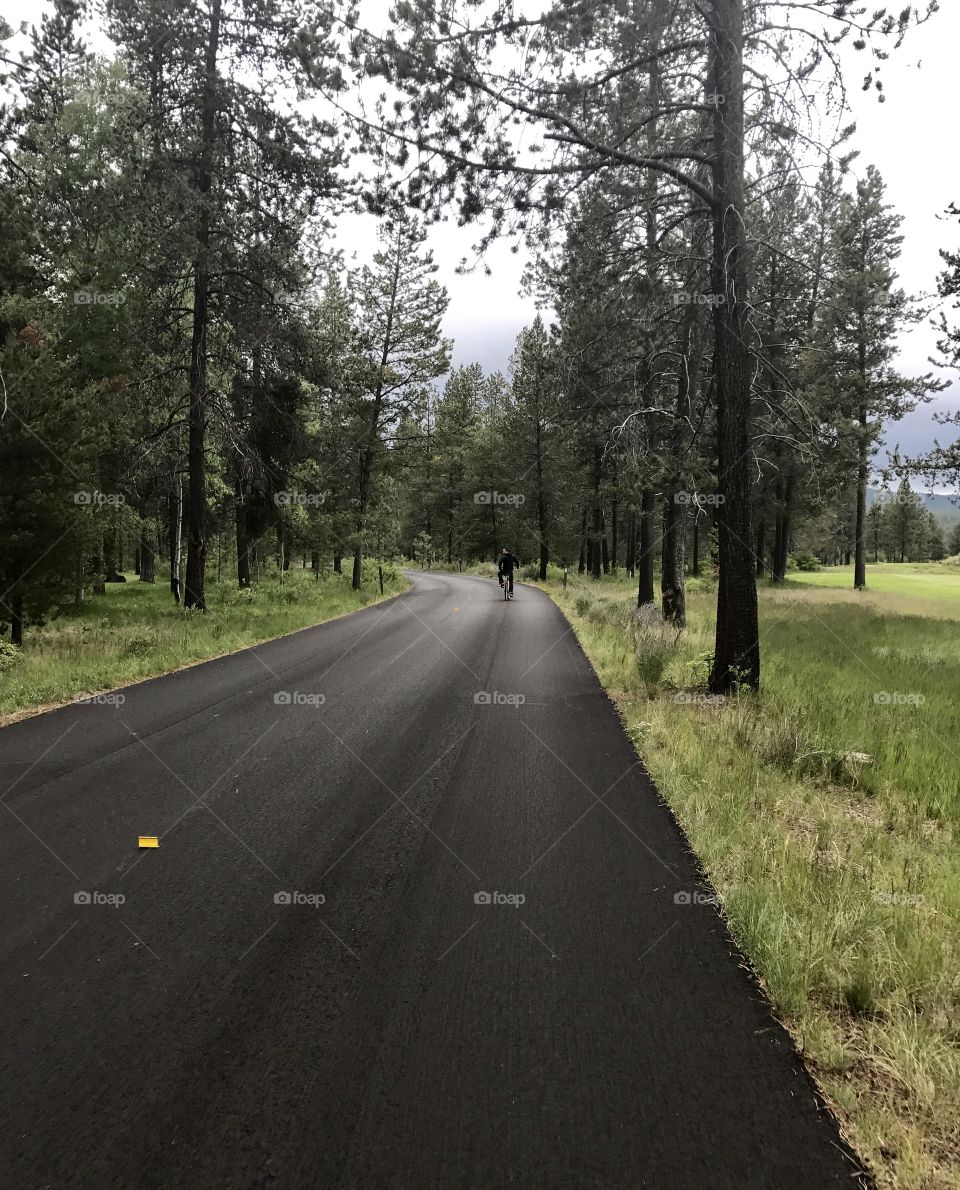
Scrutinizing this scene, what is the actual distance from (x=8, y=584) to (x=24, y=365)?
3.86m

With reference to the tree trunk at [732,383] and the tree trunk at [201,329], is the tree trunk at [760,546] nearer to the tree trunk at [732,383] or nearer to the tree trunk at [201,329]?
the tree trunk at [732,383]

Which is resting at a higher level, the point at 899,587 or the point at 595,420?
the point at 595,420

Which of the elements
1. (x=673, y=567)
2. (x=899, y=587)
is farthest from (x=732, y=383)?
(x=899, y=587)

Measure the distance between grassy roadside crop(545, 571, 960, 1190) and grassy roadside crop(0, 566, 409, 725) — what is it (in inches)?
287

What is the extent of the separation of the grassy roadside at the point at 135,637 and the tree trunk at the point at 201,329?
59.0 inches

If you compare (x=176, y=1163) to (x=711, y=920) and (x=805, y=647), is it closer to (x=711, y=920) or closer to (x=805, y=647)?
(x=711, y=920)

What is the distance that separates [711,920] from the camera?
3373 millimetres

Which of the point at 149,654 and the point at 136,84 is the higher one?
the point at 136,84

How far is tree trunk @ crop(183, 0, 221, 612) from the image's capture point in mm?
13273

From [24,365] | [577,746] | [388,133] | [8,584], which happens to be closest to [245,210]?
[24,365]

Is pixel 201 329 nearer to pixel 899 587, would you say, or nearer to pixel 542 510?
pixel 542 510

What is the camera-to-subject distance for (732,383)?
8.08m

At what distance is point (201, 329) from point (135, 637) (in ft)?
26.8

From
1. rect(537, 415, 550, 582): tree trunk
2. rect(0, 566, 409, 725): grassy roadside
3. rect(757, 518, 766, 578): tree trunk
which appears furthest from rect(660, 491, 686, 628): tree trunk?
rect(537, 415, 550, 582): tree trunk
